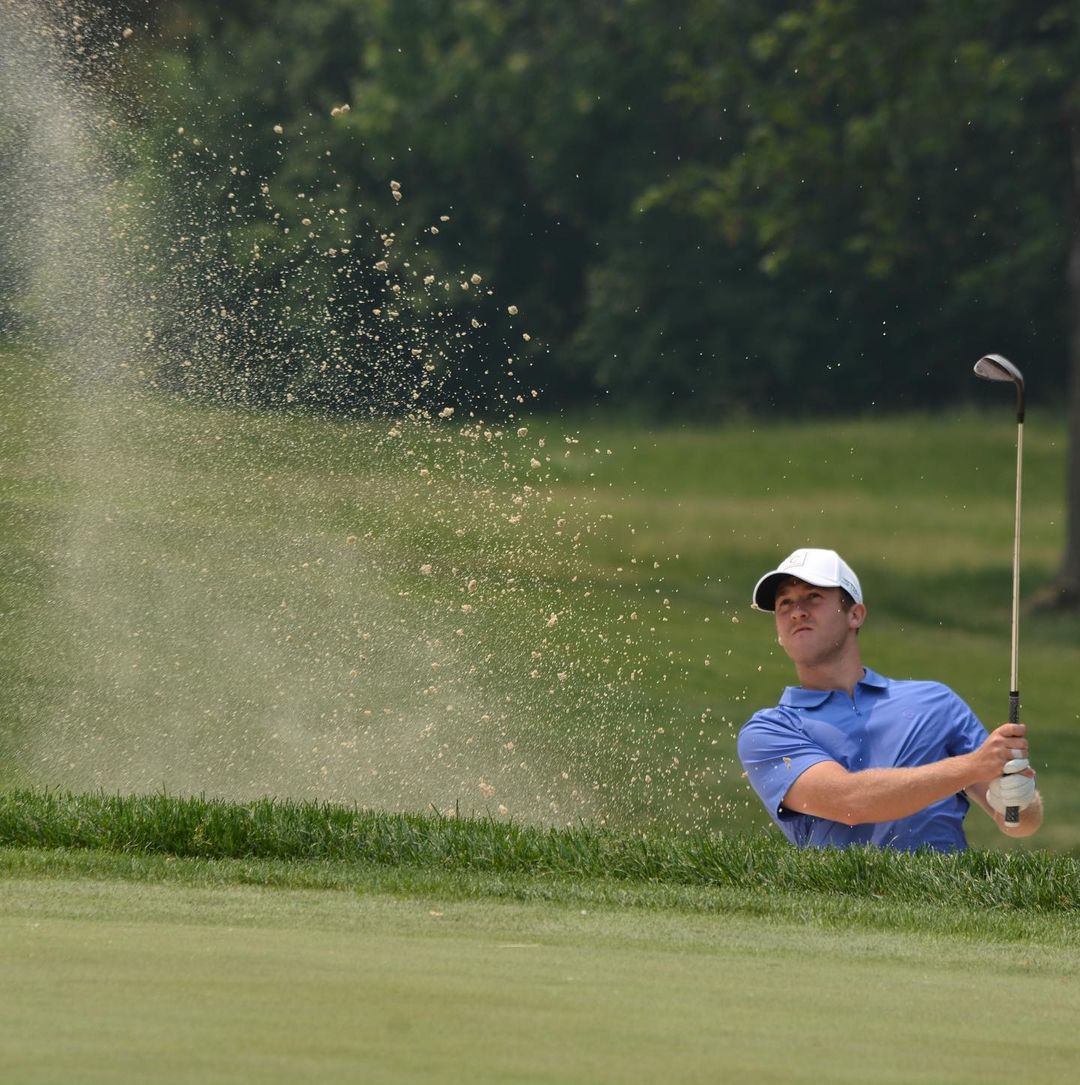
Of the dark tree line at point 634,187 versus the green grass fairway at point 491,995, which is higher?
the dark tree line at point 634,187

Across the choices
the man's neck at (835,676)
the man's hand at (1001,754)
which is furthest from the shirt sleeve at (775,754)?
the man's hand at (1001,754)

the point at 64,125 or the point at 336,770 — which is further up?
the point at 64,125

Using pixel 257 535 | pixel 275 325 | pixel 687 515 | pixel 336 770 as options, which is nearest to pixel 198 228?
pixel 275 325

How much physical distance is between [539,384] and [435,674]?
1965 cm

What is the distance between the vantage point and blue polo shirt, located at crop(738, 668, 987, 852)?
19.8 feet

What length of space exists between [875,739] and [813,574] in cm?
48

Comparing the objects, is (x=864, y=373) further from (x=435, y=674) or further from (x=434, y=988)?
(x=434, y=988)

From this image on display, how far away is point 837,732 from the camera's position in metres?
6.09

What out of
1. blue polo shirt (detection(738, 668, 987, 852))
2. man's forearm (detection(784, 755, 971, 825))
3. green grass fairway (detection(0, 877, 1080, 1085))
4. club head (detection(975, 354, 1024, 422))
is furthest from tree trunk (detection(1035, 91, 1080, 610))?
green grass fairway (detection(0, 877, 1080, 1085))

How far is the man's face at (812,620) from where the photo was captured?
20.1 feet

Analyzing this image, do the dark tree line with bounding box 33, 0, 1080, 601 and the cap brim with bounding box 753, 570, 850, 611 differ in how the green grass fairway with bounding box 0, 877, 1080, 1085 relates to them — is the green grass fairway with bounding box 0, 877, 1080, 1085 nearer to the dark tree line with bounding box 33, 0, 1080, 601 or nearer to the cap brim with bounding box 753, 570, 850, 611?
the cap brim with bounding box 753, 570, 850, 611

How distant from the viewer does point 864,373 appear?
3231cm

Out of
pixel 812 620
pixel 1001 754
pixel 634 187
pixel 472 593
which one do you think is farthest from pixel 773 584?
pixel 634 187

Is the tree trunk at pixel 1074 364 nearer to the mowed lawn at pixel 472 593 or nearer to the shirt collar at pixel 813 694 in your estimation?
the mowed lawn at pixel 472 593
